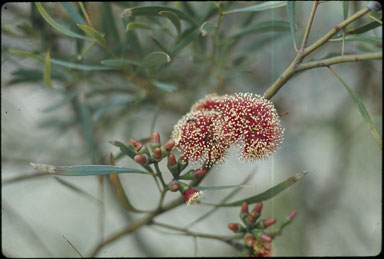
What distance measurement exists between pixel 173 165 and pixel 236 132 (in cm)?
14

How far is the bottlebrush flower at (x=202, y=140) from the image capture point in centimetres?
66

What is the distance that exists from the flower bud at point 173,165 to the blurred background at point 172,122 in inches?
9.8

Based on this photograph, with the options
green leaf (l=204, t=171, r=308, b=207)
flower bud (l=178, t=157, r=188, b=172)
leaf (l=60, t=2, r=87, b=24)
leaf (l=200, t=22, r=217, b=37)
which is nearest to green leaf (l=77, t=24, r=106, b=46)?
leaf (l=60, t=2, r=87, b=24)

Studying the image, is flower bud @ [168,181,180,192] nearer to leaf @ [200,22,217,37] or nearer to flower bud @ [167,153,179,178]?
flower bud @ [167,153,179,178]

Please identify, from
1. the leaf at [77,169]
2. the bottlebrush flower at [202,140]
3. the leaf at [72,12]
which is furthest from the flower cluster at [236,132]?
the leaf at [72,12]

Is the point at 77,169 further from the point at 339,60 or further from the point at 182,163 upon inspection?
the point at 339,60

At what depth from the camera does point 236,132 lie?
642 mm

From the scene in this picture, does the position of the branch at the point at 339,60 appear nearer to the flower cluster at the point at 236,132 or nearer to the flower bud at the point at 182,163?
the flower cluster at the point at 236,132

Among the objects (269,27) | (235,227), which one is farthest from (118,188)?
(269,27)

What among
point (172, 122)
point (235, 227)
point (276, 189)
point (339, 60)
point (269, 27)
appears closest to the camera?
point (339, 60)

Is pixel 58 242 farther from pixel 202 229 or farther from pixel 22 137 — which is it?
pixel 202 229

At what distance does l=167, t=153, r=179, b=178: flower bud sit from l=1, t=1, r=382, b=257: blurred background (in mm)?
250

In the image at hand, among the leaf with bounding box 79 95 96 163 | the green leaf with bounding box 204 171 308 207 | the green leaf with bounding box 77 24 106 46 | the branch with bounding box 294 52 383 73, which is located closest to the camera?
the branch with bounding box 294 52 383 73

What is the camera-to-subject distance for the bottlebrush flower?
0.66 m
